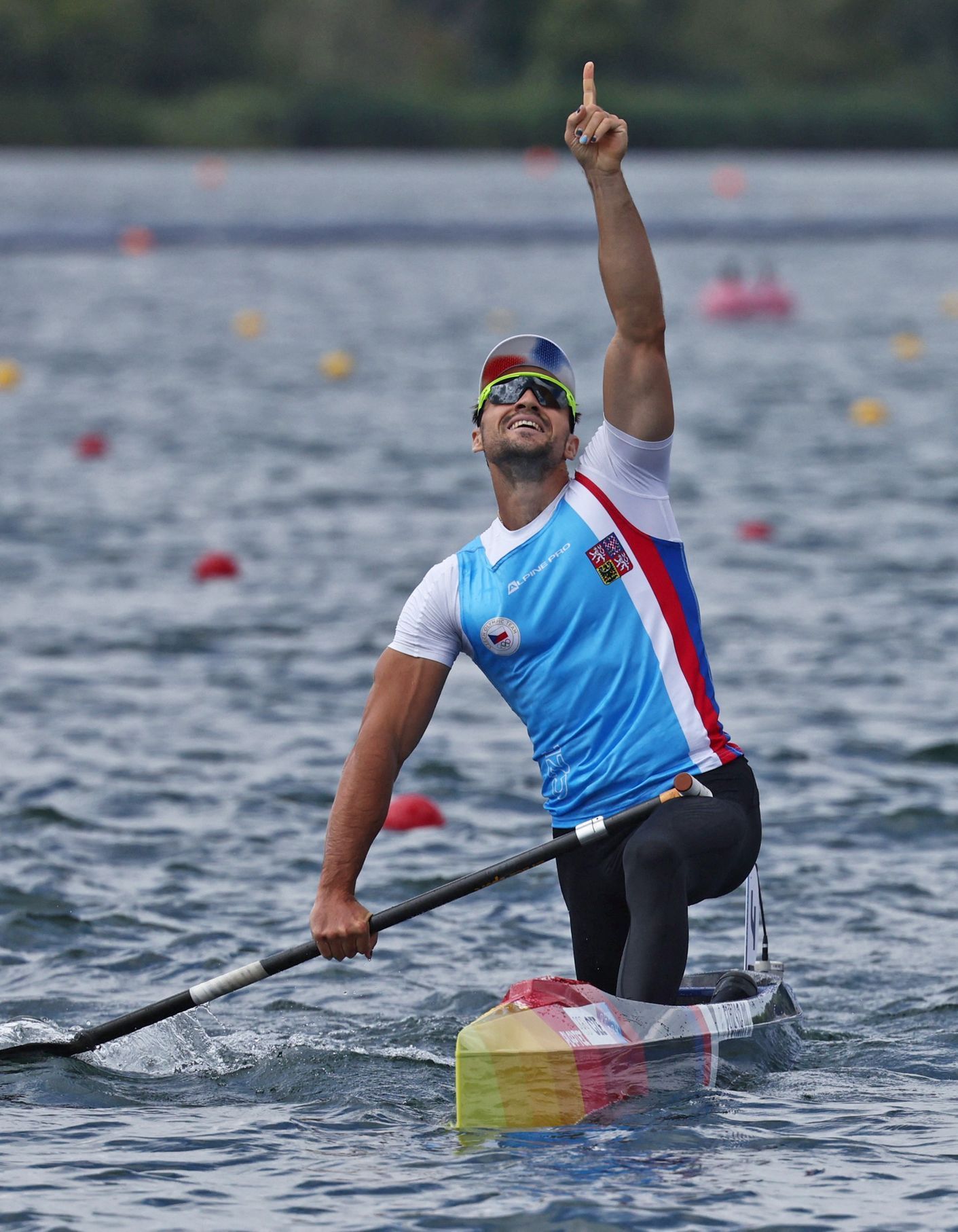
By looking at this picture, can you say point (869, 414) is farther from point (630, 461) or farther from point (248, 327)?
point (630, 461)

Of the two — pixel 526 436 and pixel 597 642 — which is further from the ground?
pixel 526 436

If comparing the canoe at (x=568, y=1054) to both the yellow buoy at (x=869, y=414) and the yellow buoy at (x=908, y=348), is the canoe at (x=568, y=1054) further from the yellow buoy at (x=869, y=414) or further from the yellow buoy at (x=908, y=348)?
the yellow buoy at (x=908, y=348)

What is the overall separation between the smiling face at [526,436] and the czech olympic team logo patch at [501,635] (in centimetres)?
41

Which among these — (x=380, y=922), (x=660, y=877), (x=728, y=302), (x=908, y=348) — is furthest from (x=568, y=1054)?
(x=728, y=302)

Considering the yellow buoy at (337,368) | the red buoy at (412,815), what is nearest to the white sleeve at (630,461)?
the red buoy at (412,815)

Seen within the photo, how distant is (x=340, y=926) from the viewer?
5.95 metres

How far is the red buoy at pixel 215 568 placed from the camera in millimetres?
14688

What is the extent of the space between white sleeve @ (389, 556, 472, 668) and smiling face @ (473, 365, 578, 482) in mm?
328

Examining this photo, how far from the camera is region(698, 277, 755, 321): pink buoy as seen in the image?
31484mm

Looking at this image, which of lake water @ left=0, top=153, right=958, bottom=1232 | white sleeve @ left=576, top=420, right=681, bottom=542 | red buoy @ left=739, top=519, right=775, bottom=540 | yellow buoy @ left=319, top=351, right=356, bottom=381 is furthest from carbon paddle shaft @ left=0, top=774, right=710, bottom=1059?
yellow buoy @ left=319, top=351, right=356, bottom=381

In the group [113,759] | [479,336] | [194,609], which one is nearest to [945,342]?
[479,336]

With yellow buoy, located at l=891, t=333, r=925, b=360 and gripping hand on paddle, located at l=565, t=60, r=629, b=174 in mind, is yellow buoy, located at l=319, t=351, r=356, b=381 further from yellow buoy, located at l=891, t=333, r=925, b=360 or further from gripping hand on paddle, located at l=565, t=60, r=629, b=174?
gripping hand on paddle, located at l=565, t=60, r=629, b=174

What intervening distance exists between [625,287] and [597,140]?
1.38ft

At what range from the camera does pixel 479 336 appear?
99.8 ft
